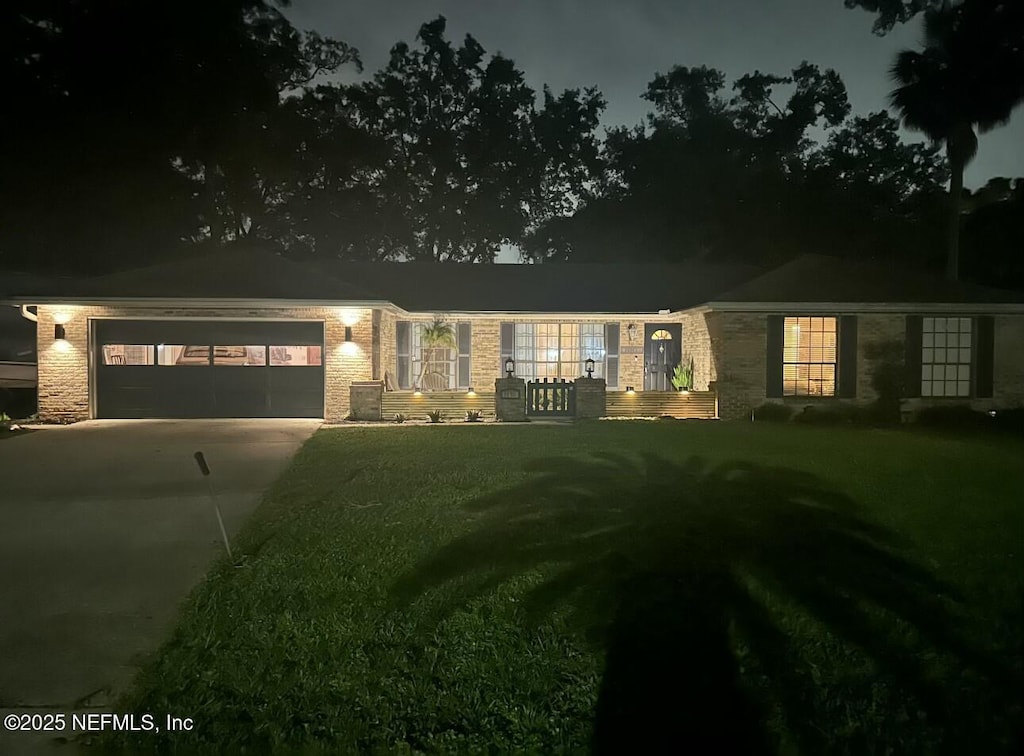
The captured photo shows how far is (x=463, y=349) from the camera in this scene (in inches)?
839

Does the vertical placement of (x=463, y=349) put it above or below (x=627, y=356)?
above

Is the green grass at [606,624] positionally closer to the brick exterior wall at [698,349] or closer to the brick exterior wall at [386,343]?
the brick exterior wall at [698,349]

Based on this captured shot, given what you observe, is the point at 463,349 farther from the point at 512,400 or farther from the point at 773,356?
the point at 773,356

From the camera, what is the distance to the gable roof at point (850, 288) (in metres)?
18.0

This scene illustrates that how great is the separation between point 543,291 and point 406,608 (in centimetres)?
1669

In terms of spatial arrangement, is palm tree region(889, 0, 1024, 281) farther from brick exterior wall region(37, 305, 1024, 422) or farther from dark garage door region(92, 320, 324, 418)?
dark garage door region(92, 320, 324, 418)

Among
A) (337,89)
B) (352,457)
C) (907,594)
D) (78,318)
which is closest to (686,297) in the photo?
(352,457)

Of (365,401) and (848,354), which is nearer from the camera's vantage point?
(365,401)

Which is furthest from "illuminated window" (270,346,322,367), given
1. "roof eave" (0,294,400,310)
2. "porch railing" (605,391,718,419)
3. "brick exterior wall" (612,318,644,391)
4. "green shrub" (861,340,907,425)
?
"green shrub" (861,340,907,425)

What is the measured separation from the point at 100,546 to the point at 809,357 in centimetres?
1523

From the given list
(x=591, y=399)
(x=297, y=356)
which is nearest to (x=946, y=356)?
(x=591, y=399)

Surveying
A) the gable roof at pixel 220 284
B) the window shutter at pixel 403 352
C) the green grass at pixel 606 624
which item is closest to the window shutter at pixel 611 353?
the window shutter at pixel 403 352

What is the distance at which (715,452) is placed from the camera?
12742 millimetres

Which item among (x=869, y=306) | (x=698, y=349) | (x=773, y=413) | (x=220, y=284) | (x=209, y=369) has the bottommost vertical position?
(x=773, y=413)
